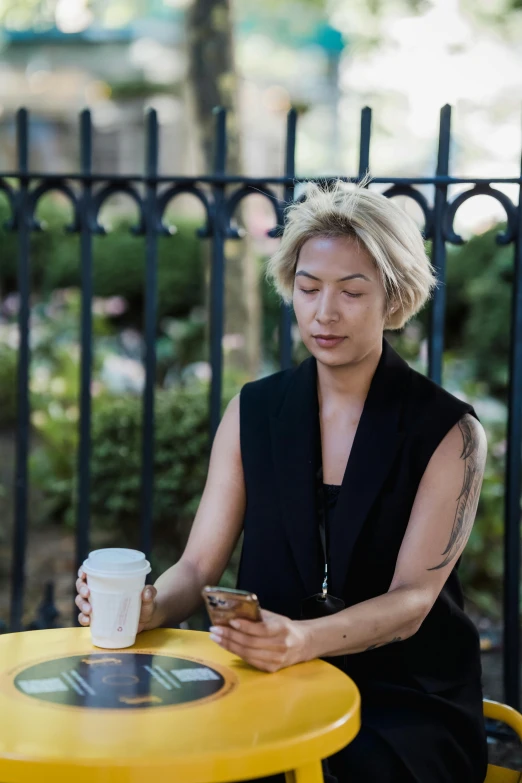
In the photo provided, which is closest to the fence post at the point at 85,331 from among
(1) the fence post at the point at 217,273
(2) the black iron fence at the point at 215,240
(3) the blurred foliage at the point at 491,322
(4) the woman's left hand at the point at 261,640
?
(2) the black iron fence at the point at 215,240

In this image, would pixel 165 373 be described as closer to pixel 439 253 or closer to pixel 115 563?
pixel 439 253

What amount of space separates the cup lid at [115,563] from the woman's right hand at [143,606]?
16 cm

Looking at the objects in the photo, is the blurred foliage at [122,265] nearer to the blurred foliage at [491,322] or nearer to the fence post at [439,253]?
the blurred foliage at [491,322]

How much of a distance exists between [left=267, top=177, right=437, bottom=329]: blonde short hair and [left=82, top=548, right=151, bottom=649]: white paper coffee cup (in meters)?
0.83

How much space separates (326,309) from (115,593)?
76cm

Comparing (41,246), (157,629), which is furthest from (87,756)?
(41,246)

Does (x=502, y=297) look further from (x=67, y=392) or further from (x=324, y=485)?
(x=324, y=485)

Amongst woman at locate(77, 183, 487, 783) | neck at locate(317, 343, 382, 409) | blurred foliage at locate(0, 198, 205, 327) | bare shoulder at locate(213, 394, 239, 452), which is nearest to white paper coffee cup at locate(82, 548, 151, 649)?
woman at locate(77, 183, 487, 783)

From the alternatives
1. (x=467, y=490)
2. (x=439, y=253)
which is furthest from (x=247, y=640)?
(x=439, y=253)

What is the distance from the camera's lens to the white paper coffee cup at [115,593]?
1909 millimetres

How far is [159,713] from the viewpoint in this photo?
1705 mm

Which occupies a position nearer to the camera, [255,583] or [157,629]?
[157,629]

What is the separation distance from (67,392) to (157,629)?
444 cm

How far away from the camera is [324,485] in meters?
2.40
